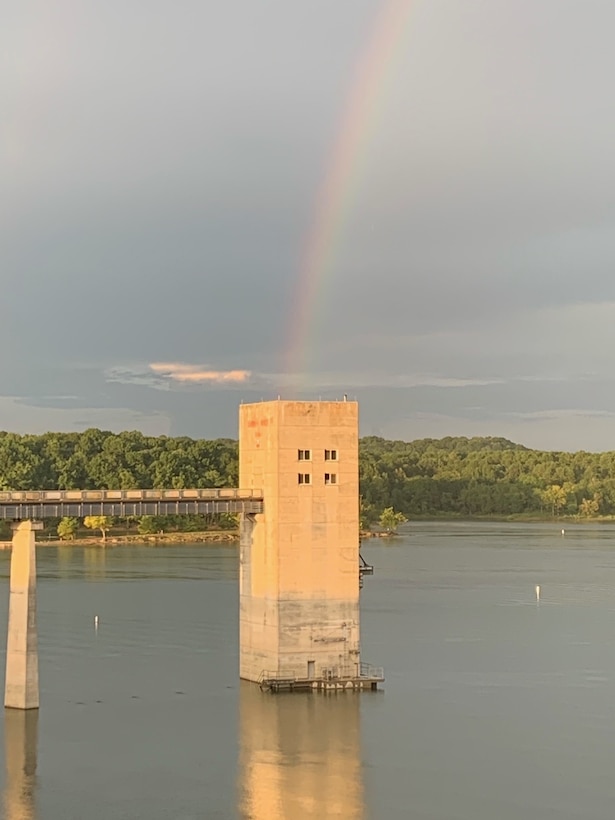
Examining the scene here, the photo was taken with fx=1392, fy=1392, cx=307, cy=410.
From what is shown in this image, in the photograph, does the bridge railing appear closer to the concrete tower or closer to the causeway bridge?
the causeway bridge

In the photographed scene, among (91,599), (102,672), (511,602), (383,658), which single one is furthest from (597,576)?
(102,672)

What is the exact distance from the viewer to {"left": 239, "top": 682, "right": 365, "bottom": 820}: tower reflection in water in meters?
54.2

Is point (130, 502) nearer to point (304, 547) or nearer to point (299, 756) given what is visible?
point (304, 547)

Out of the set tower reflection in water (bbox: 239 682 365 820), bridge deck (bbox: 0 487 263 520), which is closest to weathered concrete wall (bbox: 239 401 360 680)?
bridge deck (bbox: 0 487 263 520)

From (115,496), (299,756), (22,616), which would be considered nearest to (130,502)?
(115,496)

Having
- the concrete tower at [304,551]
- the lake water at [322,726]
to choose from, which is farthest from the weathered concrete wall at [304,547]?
the lake water at [322,726]

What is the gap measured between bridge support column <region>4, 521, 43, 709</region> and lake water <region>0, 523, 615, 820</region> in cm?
204

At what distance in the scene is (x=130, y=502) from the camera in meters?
73.7

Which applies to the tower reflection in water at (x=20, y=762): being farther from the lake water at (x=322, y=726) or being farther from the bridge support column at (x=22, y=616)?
the bridge support column at (x=22, y=616)

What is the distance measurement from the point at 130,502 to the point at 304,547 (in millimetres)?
9524

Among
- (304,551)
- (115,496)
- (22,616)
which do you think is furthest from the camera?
(115,496)

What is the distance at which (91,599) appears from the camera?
4843 inches

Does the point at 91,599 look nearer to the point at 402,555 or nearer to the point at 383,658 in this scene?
the point at 383,658

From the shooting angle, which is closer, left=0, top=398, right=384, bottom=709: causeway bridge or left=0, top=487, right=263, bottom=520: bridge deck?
left=0, top=487, right=263, bottom=520: bridge deck
